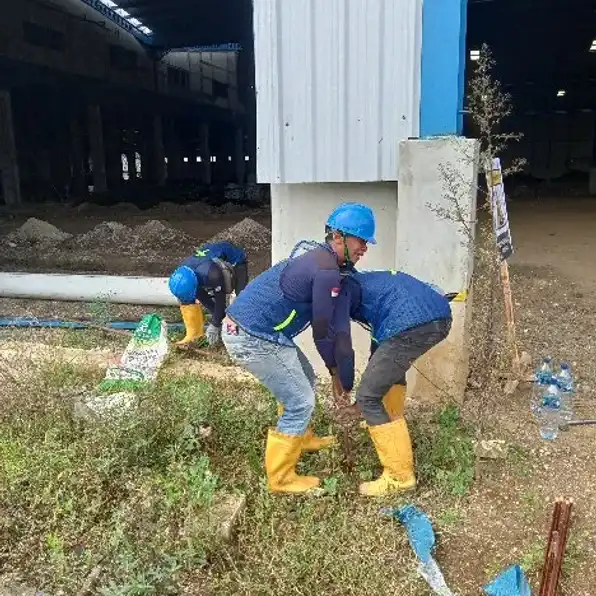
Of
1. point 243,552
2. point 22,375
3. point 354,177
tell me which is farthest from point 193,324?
point 243,552

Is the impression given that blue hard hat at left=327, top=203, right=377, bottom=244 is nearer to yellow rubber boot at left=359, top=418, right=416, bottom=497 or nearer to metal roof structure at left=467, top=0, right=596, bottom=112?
yellow rubber boot at left=359, top=418, right=416, bottom=497

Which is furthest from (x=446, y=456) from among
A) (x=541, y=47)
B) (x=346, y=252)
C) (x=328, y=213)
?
(x=541, y=47)

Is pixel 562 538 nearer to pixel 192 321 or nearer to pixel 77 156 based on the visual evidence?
pixel 192 321

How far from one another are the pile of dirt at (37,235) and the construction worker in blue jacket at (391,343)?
1016cm

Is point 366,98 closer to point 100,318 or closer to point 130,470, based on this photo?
point 130,470

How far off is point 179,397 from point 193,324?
1738 millimetres

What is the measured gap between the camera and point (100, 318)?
6188 mm

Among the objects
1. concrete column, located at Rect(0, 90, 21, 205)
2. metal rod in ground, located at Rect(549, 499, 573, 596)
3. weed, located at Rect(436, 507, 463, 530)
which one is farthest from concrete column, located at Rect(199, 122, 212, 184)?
metal rod in ground, located at Rect(549, 499, 573, 596)

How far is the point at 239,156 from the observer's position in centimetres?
3956

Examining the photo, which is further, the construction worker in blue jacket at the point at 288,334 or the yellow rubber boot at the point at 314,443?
the yellow rubber boot at the point at 314,443

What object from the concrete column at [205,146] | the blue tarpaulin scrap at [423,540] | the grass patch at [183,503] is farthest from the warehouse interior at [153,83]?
the blue tarpaulin scrap at [423,540]

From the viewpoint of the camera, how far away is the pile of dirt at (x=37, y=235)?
12070 mm

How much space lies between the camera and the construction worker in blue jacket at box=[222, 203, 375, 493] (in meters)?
3.01

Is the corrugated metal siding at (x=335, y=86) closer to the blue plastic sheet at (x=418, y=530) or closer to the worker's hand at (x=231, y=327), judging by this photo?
the worker's hand at (x=231, y=327)
